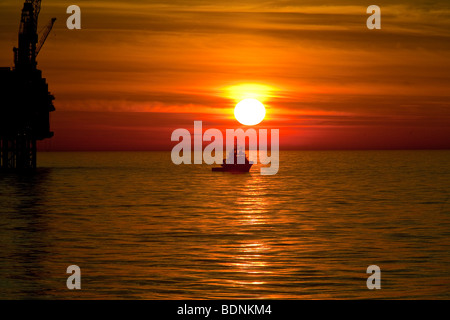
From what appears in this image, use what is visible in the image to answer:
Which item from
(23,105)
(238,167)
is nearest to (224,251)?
(23,105)

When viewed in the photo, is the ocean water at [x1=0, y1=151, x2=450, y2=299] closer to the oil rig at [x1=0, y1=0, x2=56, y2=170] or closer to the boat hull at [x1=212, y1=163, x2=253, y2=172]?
the oil rig at [x1=0, y1=0, x2=56, y2=170]

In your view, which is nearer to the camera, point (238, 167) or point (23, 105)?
point (23, 105)

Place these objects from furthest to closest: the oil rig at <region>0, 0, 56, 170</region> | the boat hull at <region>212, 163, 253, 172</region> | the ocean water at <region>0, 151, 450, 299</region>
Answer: the boat hull at <region>212, 163, 253, 172</region>
the oil rig at <region>0, 0, 56, 170</region>
the ocean water at <region>0, 151, 450, 299</region>

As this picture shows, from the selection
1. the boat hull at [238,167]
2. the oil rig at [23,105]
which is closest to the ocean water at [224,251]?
the oil rig at [23,105]

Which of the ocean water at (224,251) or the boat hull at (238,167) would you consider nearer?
the ocean water at (224,251)

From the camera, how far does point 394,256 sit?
96.7ft

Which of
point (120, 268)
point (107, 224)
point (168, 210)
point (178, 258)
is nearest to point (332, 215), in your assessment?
point (168, 210)

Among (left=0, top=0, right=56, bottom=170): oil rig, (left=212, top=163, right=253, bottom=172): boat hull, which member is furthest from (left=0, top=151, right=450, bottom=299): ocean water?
(left=212, top=163, right=253, bottom=172): boat hull

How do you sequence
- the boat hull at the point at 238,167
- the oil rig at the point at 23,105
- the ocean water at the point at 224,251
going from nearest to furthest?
the ocean water at the point at 224,251 → the oil rig at the point at 23,105 → the boat hull at the point at 238,167

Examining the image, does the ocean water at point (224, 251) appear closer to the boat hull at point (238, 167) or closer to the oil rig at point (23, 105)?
the oil rig at point (23, 105)

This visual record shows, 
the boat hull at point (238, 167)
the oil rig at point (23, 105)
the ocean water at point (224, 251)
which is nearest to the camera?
the ocean water at point (224, 251)

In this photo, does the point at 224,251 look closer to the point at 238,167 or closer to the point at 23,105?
the point at 23,105

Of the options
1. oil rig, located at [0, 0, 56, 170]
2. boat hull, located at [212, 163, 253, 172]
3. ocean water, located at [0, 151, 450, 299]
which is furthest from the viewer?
boat hull, located at [212, 163, 253, 172]

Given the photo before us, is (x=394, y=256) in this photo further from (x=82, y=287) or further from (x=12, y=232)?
(x=12, y=232)
